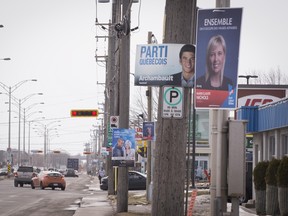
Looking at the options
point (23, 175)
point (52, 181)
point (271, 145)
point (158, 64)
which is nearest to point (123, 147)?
point (271, 145)

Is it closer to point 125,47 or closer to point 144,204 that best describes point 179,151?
point 125,47

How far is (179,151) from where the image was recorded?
506 inches

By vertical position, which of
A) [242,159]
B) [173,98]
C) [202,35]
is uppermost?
[202,35]

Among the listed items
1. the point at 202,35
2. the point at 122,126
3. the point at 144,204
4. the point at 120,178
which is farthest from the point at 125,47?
the point at 202,35

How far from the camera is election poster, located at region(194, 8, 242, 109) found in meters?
11.2

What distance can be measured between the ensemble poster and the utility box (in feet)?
7.29

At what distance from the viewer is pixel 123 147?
81.1ft

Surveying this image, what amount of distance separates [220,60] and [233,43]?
1.11 ft

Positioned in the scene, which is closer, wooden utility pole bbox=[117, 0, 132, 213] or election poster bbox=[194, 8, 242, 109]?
election poster bbox=[194, 8, 242, 109]

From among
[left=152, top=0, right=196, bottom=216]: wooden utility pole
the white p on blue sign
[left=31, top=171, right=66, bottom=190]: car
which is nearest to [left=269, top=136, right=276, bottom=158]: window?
the white p on blue sign

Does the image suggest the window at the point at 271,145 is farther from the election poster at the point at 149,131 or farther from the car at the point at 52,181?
the car at the point at 52,181

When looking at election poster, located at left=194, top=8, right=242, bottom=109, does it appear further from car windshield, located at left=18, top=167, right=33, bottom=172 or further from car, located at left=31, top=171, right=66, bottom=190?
car windshield, located at left=18, top=167, right=33, bottom=172

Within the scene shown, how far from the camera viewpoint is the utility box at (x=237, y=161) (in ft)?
36.0

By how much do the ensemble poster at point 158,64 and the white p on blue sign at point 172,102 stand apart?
162 millimetres
